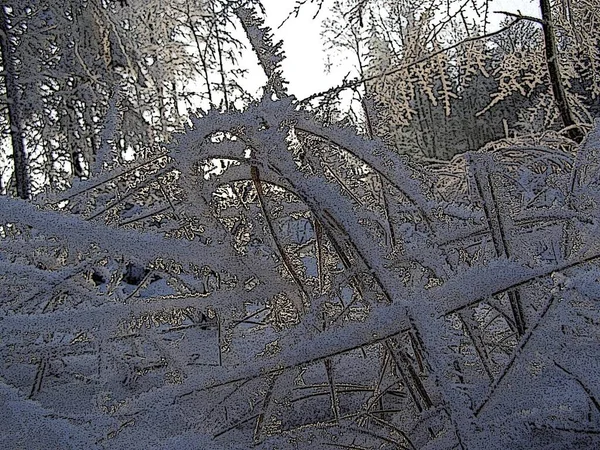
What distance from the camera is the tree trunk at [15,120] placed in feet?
14.6

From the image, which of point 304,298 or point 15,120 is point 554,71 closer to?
point 304,298

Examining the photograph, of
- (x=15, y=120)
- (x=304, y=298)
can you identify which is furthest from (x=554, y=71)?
(x=15, y=120)

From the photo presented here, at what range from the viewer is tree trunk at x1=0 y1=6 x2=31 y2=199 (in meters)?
4.46

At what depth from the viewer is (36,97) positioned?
4926mm

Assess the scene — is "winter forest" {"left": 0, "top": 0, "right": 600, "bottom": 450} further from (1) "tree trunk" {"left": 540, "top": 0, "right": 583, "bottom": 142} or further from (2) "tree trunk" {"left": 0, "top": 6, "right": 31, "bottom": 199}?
(2) "tree trunk" {"left": 0, "top": 6, "right": 31, "bottom": 199}

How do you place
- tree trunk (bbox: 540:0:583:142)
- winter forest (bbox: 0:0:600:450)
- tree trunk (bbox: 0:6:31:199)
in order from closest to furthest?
winter forest (bbox: 0:0:600:450), tree trunk (bbox: 540:0:583:142), tree trunk (bbox: 0:6:31:199)

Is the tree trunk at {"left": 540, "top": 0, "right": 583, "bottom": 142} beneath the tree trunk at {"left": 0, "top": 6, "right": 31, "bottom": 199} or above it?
beneath

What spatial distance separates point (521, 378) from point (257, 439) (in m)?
0.19

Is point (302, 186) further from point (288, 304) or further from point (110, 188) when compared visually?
point (110, 188)

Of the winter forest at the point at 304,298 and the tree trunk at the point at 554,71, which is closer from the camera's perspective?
the winter forest at the point at 304,298

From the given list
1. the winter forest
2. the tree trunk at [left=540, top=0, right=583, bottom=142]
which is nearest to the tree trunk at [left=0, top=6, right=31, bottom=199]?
the tree trunk at [left=540, top=0, right=583, bottom=142]

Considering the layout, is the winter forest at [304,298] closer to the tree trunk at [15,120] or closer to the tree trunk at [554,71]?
the tree trunk at [554,71]

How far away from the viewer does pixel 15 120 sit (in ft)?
14.8

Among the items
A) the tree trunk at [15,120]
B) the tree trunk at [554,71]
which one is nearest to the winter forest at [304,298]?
the tree trunk at [554,71]
